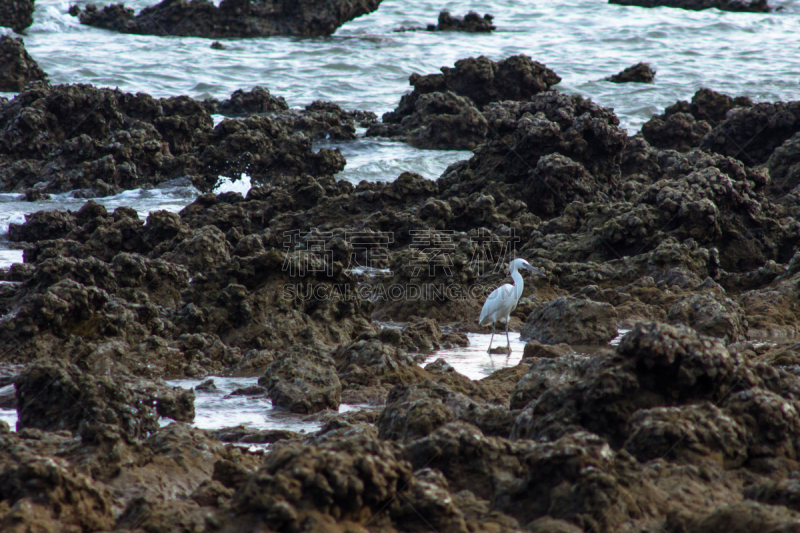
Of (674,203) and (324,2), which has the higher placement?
(324,2)

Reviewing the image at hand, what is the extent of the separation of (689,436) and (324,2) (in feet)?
104

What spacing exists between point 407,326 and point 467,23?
95.9ft

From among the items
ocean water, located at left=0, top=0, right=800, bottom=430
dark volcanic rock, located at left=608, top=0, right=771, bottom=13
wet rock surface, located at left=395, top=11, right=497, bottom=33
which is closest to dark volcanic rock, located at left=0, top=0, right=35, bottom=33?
ocean water, located at left=0, top=0, right=800, bottom=430

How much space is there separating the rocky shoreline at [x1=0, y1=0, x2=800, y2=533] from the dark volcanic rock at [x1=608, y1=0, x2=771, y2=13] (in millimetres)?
24455

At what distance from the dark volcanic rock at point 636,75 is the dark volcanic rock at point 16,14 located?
23.6 m

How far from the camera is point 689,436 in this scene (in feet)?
11.0

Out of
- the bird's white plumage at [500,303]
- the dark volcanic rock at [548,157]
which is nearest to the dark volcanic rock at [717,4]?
the dark volcanic rock at [548,157]

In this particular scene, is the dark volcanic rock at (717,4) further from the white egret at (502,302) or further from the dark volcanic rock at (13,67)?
the white egret at (502,302)

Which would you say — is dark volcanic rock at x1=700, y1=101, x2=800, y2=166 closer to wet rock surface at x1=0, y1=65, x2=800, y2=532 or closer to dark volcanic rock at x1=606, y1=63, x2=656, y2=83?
wet rock surface at x1=0, y1=65, x2=800, y2=532

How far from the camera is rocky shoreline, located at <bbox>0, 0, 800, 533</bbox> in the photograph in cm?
295

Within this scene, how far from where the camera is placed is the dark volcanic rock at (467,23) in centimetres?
3428

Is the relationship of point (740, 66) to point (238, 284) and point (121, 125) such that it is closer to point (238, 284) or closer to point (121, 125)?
point (121, 125)

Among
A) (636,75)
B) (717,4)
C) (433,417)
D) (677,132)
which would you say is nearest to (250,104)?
(677,132)

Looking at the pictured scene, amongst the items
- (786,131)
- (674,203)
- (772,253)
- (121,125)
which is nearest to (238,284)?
(674,203)
